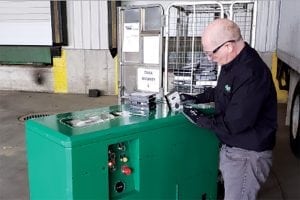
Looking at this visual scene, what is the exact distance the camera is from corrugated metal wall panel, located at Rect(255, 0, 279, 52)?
7261mm

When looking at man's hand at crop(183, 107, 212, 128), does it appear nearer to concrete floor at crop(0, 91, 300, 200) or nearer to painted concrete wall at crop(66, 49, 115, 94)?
concrete floor at crop(0, 91, 300, 200)

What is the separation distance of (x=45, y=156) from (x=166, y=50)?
6.87 feet

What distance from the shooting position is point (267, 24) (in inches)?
290

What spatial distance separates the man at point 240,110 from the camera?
1.82 metres

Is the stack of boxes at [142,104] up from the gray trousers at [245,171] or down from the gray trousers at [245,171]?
up

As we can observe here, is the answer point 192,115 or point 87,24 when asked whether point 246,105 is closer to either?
point 192,115

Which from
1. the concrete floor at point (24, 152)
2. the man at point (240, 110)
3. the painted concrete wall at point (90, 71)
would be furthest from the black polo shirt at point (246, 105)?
the painted concrete wall at point (90, 71)

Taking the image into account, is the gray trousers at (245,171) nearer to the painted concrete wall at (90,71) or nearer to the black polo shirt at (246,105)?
the black polo shirt at (246,105)

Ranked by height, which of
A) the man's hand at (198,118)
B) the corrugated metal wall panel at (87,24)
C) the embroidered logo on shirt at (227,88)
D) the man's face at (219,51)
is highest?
the corrugated metal wall panel at (87,24)

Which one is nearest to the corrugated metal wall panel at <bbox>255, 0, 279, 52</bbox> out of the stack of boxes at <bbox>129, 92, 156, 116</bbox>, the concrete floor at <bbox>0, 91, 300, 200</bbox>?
the concrete floor at <bbox>0, 91, 300, 200</bbox>

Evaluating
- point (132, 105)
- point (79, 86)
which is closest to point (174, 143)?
point (132, 105)

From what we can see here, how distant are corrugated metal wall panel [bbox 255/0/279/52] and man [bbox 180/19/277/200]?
5896 mm

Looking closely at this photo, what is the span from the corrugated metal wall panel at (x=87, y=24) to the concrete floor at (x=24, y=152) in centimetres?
147

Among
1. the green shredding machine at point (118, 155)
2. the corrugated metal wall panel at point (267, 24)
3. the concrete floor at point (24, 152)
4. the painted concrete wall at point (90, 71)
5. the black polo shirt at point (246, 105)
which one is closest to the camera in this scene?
the black polo shirt at point (246, 105)
